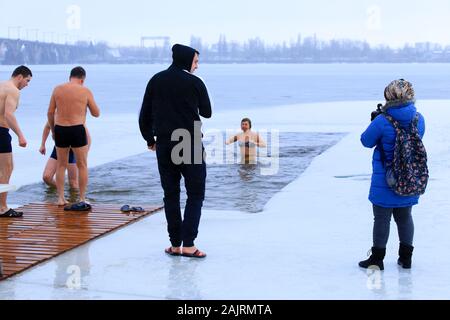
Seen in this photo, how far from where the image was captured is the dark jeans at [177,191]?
583cm

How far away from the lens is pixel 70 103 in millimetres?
7914

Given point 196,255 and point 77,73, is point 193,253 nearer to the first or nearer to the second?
point 196,255

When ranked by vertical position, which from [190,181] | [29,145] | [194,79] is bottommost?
[29,145]

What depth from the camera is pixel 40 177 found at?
1122cm

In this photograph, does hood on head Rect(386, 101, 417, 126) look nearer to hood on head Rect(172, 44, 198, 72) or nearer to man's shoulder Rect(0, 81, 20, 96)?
hood on head Rect(172, 44, 198, 72)

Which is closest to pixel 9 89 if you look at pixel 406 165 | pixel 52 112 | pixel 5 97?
pixel 5 97

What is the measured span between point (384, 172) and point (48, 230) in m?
3.25

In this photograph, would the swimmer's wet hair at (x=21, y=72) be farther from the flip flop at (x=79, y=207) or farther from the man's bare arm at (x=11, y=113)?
the flip flop at (x=79, y=207)

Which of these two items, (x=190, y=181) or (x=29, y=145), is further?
(x=29, y=145)

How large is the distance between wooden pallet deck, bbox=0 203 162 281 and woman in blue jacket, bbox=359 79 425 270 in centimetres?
252

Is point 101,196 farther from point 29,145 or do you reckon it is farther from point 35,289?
point 29,145
